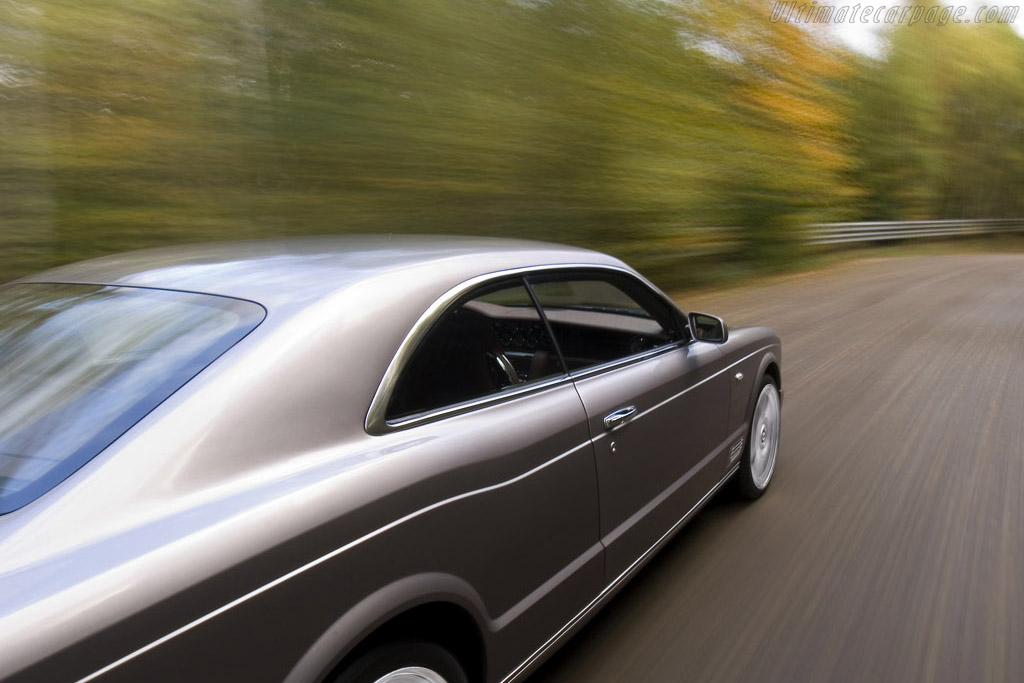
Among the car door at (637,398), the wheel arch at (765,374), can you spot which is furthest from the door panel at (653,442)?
the wheel arch at (765,374)

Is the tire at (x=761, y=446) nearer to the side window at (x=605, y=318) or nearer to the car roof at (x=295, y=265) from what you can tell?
the side window at (x=605, y=318)

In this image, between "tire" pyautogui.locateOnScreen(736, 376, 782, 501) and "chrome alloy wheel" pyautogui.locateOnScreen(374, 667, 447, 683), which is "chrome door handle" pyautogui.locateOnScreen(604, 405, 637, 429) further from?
"tire" pyautogui.locateOnScreen(736, 376, 782, 501)

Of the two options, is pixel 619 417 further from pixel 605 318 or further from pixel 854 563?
pixel 854 563

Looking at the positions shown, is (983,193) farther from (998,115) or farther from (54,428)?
(54,428)

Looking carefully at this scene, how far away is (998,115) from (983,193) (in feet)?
11.1

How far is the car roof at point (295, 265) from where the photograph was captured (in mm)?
2043

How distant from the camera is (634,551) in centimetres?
279

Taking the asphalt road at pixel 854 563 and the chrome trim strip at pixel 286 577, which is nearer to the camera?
the chrome trim strip at pixel 286 577

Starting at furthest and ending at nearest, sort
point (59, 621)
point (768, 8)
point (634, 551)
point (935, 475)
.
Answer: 1. point (768, 8)
2. point (935, 475)
3. point (634, 551)
4. point (59, 621)

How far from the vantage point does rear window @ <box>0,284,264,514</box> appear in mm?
1551

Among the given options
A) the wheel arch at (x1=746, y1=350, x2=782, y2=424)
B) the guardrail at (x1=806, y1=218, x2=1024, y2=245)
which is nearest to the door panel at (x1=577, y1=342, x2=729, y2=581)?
the wheel arch at (x1=746, y1=350, x2=782, y2=424)

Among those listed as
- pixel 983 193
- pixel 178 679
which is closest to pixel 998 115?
pixel 983 193

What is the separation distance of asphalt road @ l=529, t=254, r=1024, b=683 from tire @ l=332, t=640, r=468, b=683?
2.67ft

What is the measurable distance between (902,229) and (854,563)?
2681 centimetres
